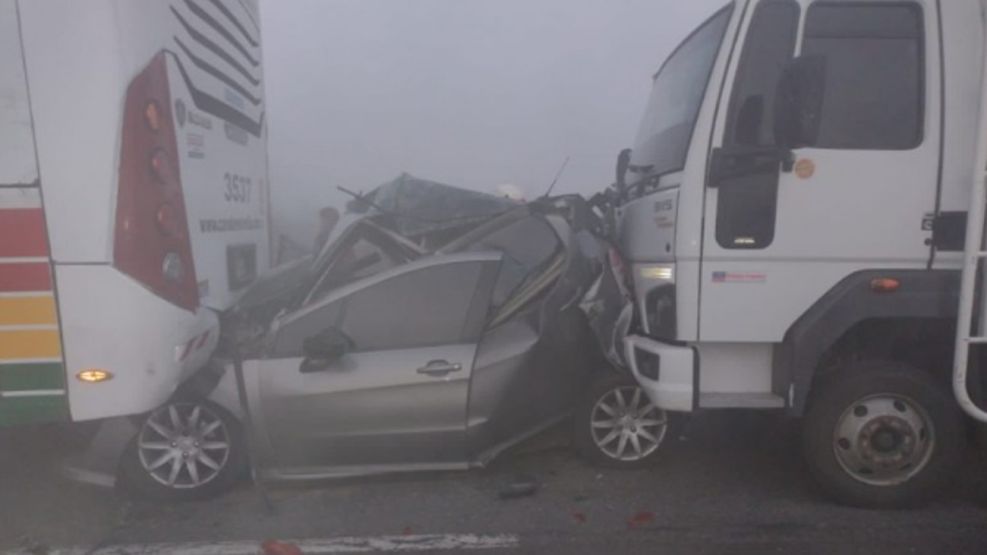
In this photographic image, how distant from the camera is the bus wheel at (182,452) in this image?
4.94 m

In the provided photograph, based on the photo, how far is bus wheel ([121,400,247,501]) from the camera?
494 centimetres

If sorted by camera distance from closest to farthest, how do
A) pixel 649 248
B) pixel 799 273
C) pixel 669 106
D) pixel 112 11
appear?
pixel 112 11 → pixel 799 273 → pixel 649 248 → pixel 669 106

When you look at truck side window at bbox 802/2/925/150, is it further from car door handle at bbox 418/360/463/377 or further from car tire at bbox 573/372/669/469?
car door handle at bbox 418/360/463/377

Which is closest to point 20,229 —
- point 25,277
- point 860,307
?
point 25,277

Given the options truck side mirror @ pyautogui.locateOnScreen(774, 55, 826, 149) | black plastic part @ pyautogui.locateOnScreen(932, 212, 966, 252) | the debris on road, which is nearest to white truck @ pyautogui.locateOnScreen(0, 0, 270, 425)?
the debris on road

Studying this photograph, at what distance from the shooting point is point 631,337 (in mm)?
5031

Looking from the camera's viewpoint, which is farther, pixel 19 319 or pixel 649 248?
pixel 649 248

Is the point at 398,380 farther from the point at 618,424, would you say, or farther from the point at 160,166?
the point at 160,166

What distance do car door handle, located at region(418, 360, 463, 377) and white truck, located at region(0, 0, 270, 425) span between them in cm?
135

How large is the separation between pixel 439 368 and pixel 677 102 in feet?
7.02

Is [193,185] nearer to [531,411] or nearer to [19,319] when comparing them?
[19,319]

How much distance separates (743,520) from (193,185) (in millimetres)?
3660

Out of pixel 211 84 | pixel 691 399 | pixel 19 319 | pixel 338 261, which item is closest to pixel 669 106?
pixel 691 399

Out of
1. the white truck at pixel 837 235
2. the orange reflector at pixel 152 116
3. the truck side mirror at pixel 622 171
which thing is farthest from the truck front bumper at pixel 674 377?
the orange reflector at pixel 152 116
